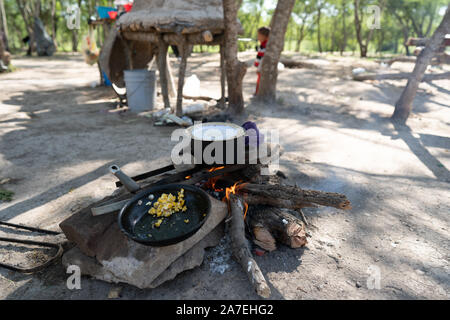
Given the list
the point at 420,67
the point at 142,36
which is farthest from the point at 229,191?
the point at 420,67

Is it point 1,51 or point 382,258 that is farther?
point 1,51

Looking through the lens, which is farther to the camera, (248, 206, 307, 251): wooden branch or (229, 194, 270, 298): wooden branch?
(248, 206, 307, 251): wooden branch

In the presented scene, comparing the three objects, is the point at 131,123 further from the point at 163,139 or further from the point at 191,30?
the point at 191,30

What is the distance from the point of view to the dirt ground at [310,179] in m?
2.27

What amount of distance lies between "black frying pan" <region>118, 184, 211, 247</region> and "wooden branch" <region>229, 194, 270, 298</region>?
14.7 inches

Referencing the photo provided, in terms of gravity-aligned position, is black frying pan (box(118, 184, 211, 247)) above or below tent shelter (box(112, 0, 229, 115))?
below

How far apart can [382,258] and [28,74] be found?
1605 centimetres

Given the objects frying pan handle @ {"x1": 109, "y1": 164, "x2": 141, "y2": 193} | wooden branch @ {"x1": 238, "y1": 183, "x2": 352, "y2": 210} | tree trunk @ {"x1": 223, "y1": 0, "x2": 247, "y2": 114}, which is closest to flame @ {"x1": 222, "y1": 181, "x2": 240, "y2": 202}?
wooden branch @ {"x1": 238, "y1": 183, "x2": 352, "y2": 210}

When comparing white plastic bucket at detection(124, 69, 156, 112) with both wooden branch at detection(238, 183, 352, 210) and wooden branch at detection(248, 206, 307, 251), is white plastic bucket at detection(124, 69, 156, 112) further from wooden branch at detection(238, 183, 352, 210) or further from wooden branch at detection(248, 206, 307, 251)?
wooden branch at detection(248, 206, 307, 251)

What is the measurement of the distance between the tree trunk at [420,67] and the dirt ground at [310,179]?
0.38m

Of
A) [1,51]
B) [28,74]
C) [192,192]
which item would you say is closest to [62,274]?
[192,192]

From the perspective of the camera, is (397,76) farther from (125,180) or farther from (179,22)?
(125,180)

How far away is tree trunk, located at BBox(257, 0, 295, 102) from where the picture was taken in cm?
694

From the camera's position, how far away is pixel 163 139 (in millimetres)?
5562
